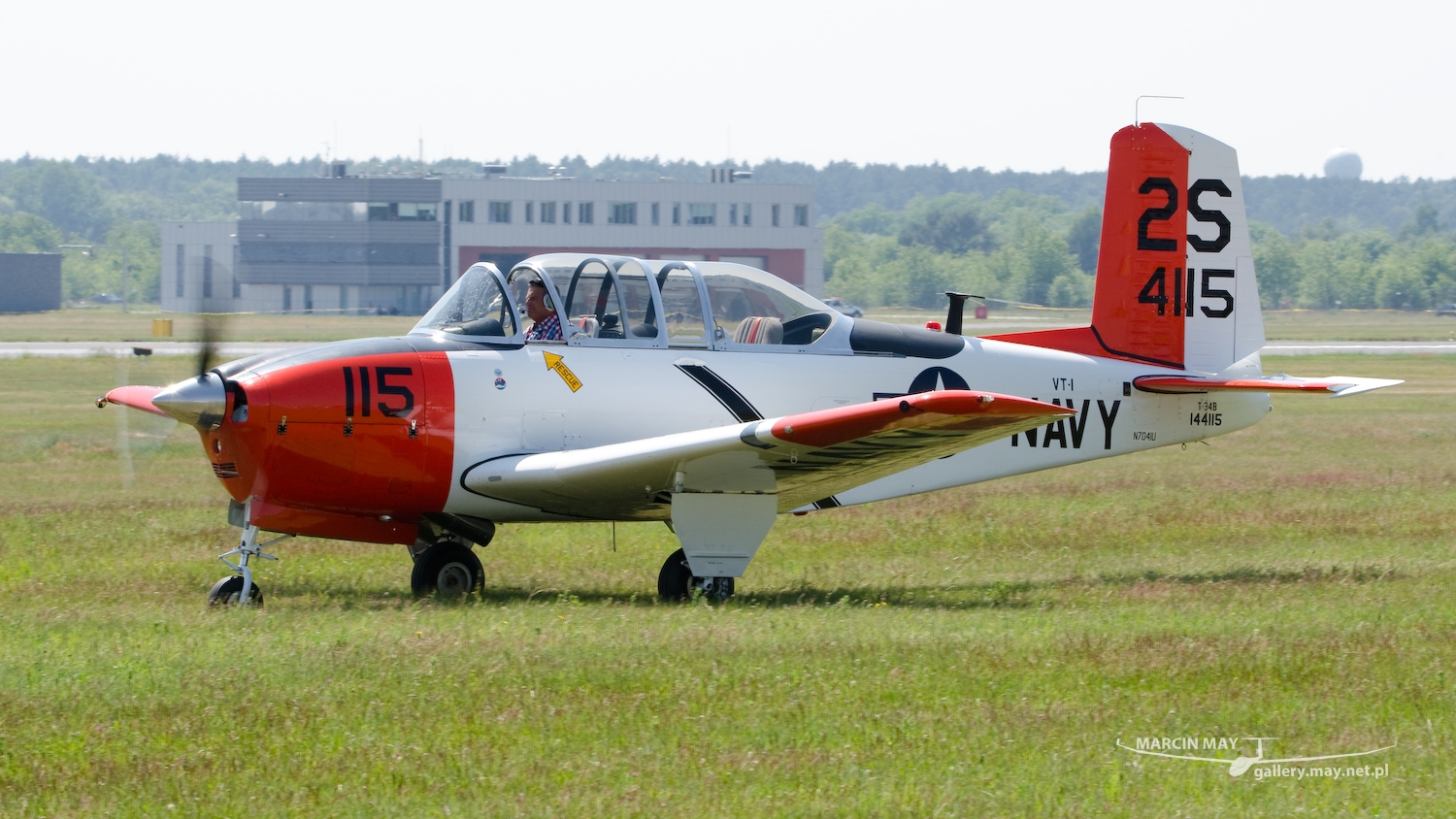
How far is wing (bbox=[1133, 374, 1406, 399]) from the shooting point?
11398 millimetres

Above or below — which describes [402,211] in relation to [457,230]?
above

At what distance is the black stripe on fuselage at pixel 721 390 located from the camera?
10.5 m

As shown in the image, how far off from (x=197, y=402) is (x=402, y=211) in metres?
87.6

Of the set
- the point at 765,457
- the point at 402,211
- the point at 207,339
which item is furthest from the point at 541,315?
the point at 402,211

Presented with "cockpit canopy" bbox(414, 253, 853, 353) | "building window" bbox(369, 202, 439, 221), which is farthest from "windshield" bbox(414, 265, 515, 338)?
"building window" bbox(369, 202, 439, 221)

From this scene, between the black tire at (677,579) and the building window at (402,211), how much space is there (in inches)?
3371

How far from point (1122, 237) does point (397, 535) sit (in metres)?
6.55

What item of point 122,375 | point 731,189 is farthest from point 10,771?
point 731,189

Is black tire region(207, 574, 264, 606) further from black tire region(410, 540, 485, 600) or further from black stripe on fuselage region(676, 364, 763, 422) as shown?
black stripe on fuselage region(676, 364, 763, 422)

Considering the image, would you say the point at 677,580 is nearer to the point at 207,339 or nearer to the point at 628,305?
the point at 628,305

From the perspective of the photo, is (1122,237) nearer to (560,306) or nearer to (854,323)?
(854,323)

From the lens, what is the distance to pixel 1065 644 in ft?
26.9

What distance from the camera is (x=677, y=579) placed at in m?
10.4

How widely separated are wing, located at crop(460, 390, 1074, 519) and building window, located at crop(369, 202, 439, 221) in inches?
3375
